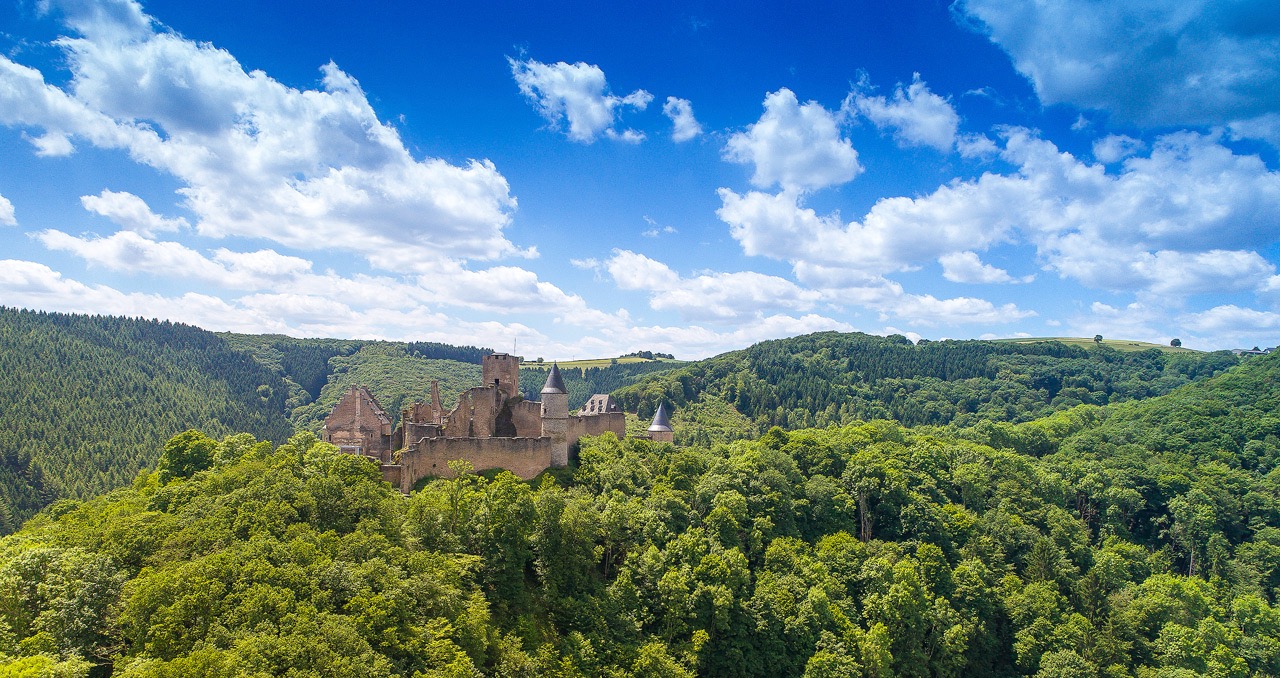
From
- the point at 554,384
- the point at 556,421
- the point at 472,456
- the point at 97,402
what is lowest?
the point at 97,402

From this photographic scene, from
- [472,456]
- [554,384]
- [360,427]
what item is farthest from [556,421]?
[360,427]

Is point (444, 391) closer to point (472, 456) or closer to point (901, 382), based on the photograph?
point (901, 382)

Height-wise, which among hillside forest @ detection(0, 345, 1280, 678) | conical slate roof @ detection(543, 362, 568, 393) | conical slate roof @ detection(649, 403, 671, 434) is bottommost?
hillside forest @ detection(0, 345, 1280, 678)

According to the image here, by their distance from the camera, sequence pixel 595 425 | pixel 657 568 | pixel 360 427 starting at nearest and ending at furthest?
1. pixel 657 568
2. pixel 360 427
3. pixel 595 425

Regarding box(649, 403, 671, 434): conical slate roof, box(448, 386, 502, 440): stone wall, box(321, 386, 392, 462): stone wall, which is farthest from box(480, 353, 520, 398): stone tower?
box(649, 403, 671, 434): conical slate roof

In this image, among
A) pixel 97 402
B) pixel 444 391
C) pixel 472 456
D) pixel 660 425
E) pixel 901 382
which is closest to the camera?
pixel 472 456

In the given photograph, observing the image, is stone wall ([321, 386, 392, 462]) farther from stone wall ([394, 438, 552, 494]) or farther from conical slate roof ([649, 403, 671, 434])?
conical slate roof ([649, 403, 671, 434])

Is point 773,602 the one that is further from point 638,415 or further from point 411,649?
point 638,415

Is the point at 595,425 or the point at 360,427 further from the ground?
the point at 595,425
